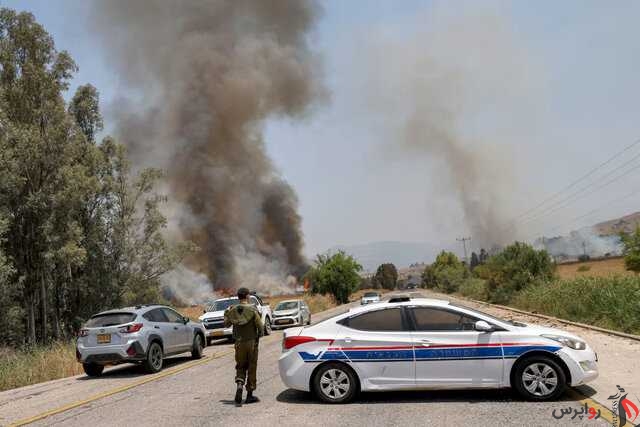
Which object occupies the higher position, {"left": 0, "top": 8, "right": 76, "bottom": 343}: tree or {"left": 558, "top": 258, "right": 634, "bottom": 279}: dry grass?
{"left": 0, "top": 8, "right": 76, "bottom": 343}: tree

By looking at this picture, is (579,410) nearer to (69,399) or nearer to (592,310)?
(69,399)

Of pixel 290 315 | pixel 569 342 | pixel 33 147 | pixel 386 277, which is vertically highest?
pixel 33 147

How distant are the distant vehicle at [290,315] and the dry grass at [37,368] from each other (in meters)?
11.0

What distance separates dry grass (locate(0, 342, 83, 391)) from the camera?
12977mm

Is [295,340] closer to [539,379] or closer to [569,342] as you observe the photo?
[539,379]

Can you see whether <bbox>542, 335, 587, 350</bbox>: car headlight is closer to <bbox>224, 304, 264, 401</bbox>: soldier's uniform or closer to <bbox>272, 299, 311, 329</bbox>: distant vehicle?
<bbox>224, 304, 264, 401</bbox>: soldier's uniform

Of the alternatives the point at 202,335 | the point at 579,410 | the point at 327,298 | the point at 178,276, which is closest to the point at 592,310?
the point at 202,335

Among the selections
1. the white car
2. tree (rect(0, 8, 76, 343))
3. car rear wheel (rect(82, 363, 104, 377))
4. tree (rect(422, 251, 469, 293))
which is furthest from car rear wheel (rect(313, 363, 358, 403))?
tree (rect(422, 251, 469, 293))

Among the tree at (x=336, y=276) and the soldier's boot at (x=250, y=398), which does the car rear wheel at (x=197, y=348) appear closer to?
the soldier's boot at (x=250, y=398)

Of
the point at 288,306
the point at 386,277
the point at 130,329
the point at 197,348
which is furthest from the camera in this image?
the point at 386,277

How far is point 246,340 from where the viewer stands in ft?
26.8

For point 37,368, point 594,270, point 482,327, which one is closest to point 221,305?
point 37,368

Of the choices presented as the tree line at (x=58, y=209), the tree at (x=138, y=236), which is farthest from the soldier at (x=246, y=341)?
the tree at (x=138, y=236)

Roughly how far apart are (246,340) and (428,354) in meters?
2.52
